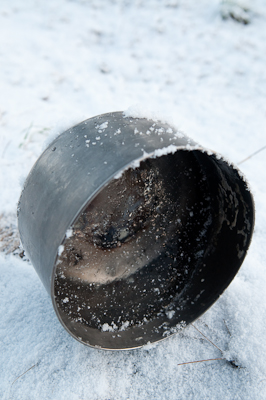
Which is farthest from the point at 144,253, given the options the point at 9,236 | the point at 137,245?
the point at 9,236

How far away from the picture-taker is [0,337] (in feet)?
4.93

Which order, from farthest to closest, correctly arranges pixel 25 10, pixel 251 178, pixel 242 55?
pixel 25 10 < pixel 242 55 < pixel 251 178

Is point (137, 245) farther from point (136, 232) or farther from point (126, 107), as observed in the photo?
point (126, 107)

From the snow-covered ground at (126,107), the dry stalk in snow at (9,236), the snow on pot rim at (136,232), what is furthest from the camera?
the dry stalk in snow at (9,236)

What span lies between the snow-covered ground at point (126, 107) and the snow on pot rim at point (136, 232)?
0.53ft

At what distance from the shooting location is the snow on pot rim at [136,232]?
1.19 meters

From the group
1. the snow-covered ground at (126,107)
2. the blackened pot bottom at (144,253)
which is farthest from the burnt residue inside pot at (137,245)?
the snow-covered ground at (126,107)

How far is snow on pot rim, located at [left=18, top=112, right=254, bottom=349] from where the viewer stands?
3.92ft

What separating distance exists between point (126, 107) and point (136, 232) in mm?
1662

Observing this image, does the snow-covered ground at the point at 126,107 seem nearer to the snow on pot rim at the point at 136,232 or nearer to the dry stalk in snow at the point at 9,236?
the dry stalk in snow at the point at 9,236

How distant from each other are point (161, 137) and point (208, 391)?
43.7 inches

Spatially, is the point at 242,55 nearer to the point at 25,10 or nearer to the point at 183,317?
the point at 25,10

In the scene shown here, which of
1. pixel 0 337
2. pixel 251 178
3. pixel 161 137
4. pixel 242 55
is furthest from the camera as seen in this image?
pixel 242 55

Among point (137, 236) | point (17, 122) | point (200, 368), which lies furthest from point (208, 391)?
point (17, 122)
